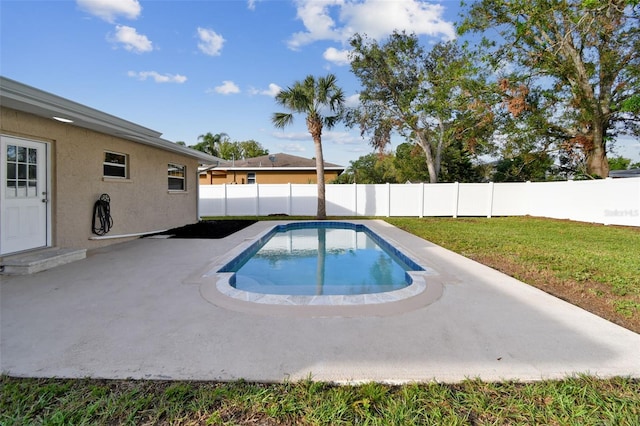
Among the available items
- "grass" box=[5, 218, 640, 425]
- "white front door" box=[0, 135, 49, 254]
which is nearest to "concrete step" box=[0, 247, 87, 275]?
"white front door" box=[0, 135, 49, 254]

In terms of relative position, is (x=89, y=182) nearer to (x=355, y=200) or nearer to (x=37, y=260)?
(x=37, y=260)

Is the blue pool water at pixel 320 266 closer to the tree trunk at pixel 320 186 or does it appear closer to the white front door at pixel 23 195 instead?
the white front door at pixel 23 195

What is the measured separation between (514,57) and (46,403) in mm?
19751

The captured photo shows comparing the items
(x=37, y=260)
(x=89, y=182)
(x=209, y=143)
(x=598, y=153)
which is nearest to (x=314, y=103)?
(x=89, y=182)

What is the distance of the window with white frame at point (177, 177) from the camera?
10.9 m

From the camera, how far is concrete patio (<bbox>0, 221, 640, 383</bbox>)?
2.43m

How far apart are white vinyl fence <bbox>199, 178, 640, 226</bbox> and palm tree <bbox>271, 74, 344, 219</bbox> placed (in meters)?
1.94

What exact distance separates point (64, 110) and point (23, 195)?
171cm

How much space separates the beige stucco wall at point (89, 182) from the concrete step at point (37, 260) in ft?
1.84

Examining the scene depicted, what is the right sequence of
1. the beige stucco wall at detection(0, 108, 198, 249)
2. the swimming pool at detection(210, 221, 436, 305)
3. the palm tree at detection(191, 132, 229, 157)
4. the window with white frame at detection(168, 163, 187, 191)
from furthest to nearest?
1. the palm tree at detection(191, 132, 229, 157)
2. the window with white frame at detection(168, 163, 187, 191)
3. the beige stucco wall at detection(0, 108, 198, 249)
4. the swimming pool at detection(210, 221, 436, 305)

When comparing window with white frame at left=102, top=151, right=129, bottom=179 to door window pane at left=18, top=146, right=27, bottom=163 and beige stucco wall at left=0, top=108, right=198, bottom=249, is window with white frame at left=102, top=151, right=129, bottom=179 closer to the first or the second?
beige stucco wall at left=0, top=108, right=198, bottom=249

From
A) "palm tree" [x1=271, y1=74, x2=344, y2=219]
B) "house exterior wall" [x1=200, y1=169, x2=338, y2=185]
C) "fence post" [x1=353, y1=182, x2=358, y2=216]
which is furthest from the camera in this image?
"house exterior wall" [x1=200, y1=169, x2=338, y2=185]

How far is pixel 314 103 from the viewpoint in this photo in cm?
1465

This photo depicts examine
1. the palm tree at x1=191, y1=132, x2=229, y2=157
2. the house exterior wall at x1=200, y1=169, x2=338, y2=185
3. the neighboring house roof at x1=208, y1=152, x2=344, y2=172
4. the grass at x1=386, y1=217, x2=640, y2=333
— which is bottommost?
the grass at x1=386, y1=217, x2=640, y2=333
